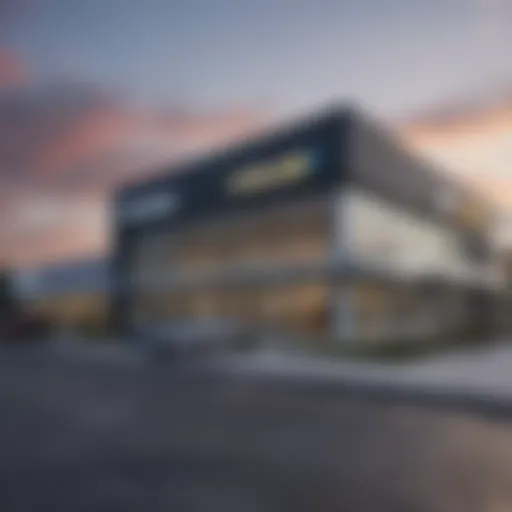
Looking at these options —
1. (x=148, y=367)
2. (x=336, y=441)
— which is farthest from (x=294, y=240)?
(x=336, y=441)

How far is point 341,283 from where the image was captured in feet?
91.8

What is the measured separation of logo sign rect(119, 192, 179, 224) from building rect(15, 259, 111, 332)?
17.3ft

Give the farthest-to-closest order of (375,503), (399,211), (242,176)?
(399,211), (242,176), (375,503)

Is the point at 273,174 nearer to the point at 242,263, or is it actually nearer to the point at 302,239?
the point at 302,239

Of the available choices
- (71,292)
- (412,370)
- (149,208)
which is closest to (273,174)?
(149,208)

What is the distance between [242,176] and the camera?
110 ft

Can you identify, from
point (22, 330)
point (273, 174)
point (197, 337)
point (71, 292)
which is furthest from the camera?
point (71, 292)

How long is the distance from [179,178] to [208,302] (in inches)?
380

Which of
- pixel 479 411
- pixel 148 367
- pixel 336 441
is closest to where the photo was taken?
pixel 336 441

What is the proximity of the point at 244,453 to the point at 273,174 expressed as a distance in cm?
2574

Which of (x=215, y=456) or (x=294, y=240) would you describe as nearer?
(x=215, y=456)

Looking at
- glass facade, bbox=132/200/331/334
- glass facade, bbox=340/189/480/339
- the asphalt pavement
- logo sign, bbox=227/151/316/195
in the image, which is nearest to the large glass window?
glass facade, bbox=340/189/480/339

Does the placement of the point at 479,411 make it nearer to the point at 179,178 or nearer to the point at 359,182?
the point at 359,182

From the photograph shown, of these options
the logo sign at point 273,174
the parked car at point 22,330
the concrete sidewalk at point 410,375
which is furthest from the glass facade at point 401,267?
the parked car at point 22,330
